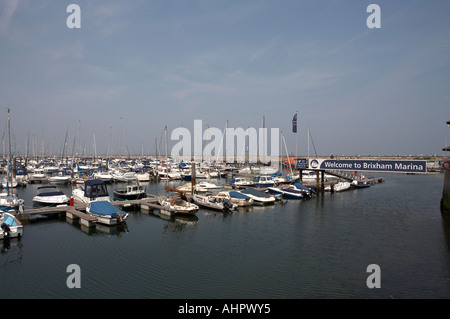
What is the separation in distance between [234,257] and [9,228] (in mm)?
17162

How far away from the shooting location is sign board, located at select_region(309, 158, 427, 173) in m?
33.5

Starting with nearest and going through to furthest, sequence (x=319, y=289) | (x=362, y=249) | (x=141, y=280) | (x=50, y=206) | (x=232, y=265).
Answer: (x=319, y=289) < (x=141, y=280) < (x=232, y=265) < (x=362, y=249) < (x=50, y=206)

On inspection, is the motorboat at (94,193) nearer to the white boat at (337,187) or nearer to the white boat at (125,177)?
the white boat at (125,177)

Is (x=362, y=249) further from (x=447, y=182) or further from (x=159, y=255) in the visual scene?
(x=447, y=182)

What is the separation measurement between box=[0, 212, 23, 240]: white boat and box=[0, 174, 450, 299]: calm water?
74 centimetres

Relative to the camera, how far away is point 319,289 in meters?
14.6

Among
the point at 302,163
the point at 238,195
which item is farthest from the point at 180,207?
the point at 302,163

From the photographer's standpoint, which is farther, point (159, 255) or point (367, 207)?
point (367, 207)

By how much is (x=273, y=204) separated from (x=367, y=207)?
485 inches

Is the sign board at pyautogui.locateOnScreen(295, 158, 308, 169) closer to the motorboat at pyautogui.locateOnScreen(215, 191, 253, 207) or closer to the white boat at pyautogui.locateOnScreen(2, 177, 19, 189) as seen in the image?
the motorboat at pyautogui.locateOnScreen(215, 191, 253, 207)

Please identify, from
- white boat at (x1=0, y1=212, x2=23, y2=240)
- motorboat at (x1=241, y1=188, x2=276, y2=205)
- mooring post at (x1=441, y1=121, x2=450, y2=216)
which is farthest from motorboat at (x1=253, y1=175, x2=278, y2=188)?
white boat at (x1=0, y1=212, x2=23, y2=240)

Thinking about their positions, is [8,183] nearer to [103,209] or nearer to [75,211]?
[75,211]
